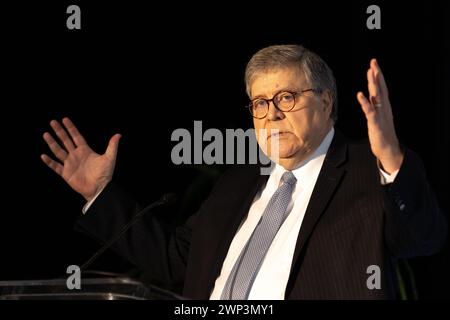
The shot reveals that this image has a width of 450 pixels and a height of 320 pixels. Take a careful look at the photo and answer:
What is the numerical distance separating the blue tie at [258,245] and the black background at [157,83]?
1.30 metres

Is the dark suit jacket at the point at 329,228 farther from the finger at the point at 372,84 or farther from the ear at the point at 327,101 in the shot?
the finger at the point at 372,84

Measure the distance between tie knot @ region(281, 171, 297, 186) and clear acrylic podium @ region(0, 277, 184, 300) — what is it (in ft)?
2.46

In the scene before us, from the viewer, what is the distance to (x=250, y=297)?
2373 millimetres

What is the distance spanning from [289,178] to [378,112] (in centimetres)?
54

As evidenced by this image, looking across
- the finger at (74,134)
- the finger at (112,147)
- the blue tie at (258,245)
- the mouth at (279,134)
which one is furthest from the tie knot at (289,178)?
the finger at (74,134)

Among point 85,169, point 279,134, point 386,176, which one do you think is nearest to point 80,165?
point 85,169

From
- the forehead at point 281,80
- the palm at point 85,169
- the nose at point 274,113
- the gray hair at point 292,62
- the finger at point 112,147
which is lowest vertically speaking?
the palm at point 85,169

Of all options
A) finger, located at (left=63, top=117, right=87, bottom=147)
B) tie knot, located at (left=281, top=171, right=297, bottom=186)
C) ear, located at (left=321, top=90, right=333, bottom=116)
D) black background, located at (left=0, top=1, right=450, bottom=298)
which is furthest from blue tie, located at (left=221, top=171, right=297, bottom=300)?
black background, located at (left=0, top=1, right=450, bottom=298)

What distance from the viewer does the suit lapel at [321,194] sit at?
7.51 feet

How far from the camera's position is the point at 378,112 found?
2043 millimetres

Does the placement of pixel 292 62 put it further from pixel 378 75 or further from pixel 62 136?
pixel 62 136

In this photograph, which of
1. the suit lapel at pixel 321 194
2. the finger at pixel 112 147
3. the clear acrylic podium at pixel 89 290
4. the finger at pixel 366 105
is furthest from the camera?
the finger at pixel 112 147

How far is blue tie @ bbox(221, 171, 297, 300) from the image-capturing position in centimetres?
238

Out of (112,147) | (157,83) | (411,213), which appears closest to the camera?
(411,213)
